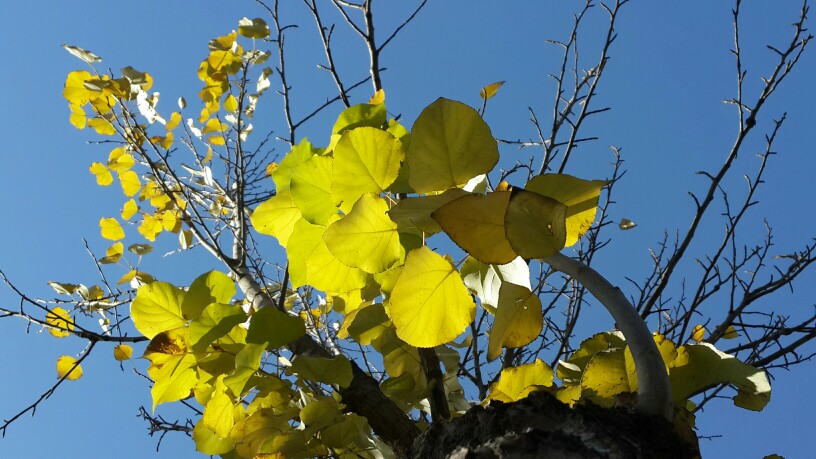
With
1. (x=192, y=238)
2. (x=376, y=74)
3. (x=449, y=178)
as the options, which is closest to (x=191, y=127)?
(x=192, y=238)

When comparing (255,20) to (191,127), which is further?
(191,127)

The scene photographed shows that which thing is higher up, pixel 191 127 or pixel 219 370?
pixel 191 127

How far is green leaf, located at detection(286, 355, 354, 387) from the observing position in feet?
2.96

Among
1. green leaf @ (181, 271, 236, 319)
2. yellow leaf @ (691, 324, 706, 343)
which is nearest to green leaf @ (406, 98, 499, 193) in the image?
green leaf @ (181, 271, 236, 319)

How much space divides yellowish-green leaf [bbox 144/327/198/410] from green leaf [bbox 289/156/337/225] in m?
0.31

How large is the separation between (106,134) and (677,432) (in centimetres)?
237

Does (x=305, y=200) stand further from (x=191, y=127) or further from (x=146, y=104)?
(x=191, y=127)

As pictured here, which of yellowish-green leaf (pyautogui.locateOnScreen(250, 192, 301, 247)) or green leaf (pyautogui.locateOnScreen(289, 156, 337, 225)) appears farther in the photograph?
yellowish-green leaf (pyautogui.locateOnScreen(250, 192, 301, 247))

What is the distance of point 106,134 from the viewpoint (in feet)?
8.04

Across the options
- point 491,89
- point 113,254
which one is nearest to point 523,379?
point 491,89

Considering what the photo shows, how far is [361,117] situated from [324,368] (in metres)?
0.35

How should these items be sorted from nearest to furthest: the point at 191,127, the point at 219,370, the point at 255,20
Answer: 1. the point at 219,370
2. the point at 255,20
3. the point at 191,127

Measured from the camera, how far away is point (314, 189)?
81 centimetres

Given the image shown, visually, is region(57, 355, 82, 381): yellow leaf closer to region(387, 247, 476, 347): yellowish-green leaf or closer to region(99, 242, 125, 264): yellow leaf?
region(99, 242, 125, 264): yellow leaf
